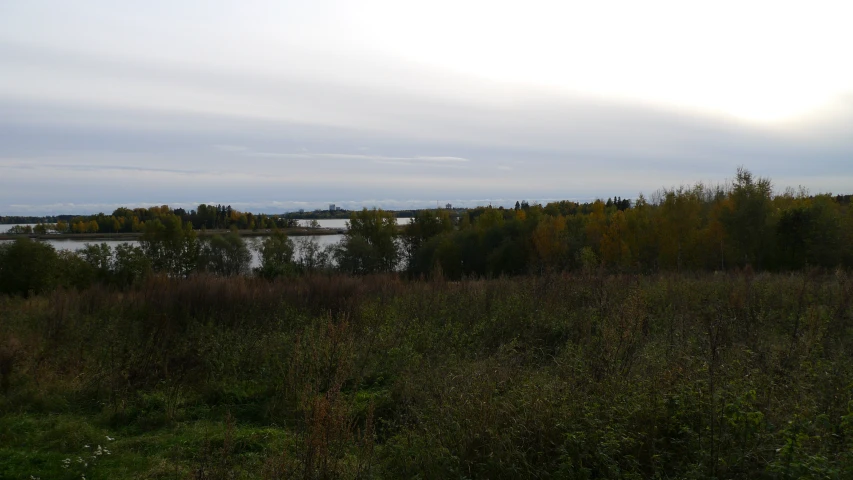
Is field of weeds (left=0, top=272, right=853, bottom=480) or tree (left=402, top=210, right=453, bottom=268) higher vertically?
tree (left=402, top=210, right=453, bottom=268)

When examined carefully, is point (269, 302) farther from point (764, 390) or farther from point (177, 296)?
point (764, 390)

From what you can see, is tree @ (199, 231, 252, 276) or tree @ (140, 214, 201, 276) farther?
tree @ (199, 231, 252, 276)

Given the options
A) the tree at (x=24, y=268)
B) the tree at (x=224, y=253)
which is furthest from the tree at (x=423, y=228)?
the tree at (x=24, y=268)

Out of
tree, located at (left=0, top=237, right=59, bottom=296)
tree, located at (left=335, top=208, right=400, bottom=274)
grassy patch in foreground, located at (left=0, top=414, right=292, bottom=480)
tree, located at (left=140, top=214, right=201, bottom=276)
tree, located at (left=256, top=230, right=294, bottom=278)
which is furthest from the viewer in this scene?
tree, located at (left=335, top=208, right=400, bottom=274)

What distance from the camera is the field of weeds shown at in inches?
174

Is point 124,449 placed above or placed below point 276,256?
below

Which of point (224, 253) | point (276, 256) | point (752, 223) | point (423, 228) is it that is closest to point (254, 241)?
point (224, 253)

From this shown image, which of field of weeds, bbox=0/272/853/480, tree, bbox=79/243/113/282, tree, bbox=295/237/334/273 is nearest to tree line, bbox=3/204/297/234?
tree, bbox=295/237/334/273

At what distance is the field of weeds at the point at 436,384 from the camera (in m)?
4.41

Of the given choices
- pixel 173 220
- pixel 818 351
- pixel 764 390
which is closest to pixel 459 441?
pixel 764 390

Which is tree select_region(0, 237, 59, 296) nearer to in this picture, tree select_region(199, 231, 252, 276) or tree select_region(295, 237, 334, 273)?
tree select_region(199, 231, 252, 276)

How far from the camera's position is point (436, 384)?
6.43 m

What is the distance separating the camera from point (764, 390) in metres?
4.95

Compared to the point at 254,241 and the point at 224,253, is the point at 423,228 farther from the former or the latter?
the point at 224,253
